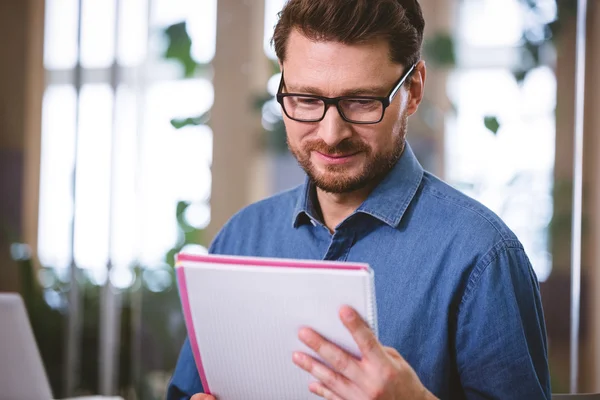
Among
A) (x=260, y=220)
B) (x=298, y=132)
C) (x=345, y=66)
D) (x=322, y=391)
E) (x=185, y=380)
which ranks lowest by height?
(x=185, y=380)

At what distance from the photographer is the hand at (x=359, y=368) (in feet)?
2.93

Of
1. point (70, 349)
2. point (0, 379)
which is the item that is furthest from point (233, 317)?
point (70, 349)

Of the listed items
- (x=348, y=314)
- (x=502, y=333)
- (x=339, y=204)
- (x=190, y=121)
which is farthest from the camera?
(x=190, y=121)

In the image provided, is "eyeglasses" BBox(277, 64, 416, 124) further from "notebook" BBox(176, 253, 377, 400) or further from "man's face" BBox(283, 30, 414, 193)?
"notebook" BBox(176, 253, 377, 400)

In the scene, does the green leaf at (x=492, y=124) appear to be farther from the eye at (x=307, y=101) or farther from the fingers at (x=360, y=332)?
the fingers at (x=360, y=332)

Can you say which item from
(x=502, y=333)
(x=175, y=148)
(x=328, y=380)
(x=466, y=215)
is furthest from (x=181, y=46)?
(x=328, y=380)

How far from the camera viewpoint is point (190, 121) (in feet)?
9.40

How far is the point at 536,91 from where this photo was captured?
247 cm

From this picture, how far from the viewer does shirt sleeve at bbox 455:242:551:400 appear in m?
1.16

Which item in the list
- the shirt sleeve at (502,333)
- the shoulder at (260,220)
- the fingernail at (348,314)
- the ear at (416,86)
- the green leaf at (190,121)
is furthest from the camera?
the green leaf at (190,121)

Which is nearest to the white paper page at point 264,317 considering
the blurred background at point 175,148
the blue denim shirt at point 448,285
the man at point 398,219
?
the man at point 398,219

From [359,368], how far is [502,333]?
1.17 feet

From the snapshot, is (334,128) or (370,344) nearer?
(370,344)

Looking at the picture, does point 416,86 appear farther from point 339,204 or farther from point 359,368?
point 359,368
